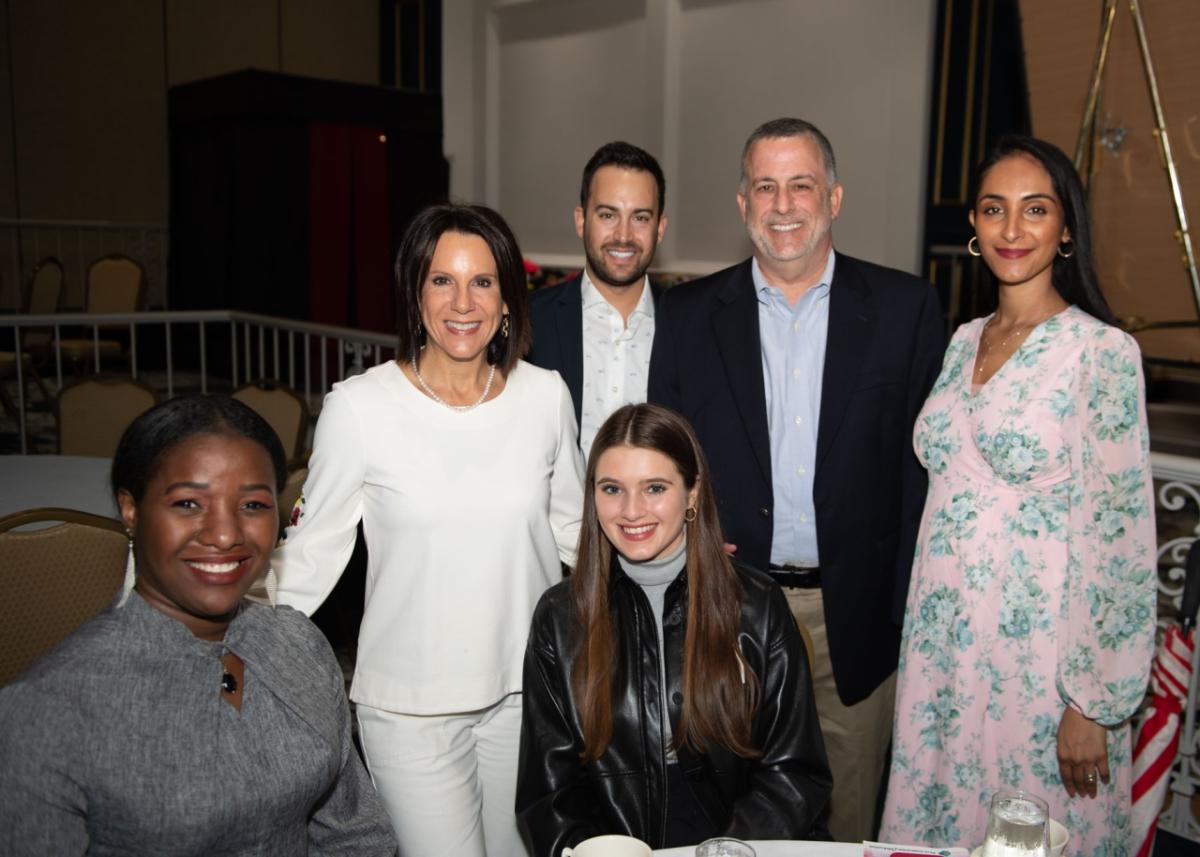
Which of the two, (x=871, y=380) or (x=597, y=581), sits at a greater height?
(x=871, y=380)

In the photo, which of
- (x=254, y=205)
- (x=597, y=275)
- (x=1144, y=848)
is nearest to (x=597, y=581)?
(x=597, y=275)

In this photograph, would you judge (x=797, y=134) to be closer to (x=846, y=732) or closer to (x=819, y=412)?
(x=819, y=412)

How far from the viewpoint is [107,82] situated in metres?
10.7

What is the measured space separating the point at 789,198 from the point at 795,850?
1.36 m

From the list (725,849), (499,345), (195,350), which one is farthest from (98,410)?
(195,350)

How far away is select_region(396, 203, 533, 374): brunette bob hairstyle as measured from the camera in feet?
6.31

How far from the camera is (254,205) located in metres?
9.34

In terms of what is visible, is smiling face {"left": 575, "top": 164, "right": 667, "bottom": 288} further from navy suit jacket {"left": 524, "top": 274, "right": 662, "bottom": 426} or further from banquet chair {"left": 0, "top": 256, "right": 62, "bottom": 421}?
banquet chair {"left": 0, "top": 256, "right": 62, "bottom": 421}

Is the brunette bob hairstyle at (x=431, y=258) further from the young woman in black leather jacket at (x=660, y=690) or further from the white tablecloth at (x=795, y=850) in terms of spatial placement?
the white tablecloth at (x=795, y=850)

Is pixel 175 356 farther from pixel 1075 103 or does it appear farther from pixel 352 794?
pixel 352 794

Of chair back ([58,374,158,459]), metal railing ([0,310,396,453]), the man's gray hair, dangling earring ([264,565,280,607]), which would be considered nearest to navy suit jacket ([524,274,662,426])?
the man's gray hair

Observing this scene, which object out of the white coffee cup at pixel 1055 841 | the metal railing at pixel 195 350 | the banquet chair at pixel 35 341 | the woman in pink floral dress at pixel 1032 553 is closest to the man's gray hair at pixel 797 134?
the woman in pink floral dress at pixel 1032 553

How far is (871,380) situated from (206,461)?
1.42 meters

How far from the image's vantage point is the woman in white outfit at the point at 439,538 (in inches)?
73.0
